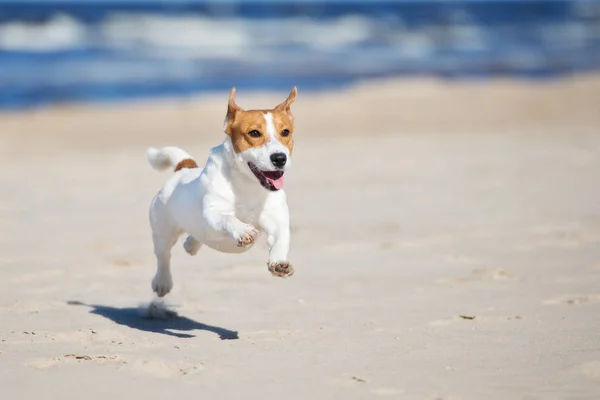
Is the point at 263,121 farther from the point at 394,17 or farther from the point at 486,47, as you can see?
the point at 394,17

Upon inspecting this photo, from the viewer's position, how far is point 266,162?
4637 millimetres

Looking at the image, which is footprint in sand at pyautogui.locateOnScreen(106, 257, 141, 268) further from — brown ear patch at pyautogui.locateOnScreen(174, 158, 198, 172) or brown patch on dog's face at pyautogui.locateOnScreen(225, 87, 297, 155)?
brown patch on dog's face at pyautogui.locateOnScreen(225, 87, 297, 155)

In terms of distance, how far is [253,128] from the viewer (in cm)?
475

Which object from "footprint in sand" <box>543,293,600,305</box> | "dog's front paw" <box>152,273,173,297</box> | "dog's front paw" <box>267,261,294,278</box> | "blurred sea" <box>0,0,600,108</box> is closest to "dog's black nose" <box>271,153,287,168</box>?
"dog's front paw" <box>267,261,294,278</box>

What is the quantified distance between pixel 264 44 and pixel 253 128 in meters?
27.4

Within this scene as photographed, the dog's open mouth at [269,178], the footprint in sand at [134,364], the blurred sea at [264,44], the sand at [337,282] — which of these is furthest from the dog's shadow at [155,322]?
the blurred sea at [264,44]

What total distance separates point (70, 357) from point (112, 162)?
7.60 m

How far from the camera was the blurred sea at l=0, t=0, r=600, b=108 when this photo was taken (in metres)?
21.8

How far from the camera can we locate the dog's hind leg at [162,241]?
5.37 m

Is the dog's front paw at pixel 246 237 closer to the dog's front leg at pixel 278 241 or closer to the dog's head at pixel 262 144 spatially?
the dog's front leg at pixel 278 241

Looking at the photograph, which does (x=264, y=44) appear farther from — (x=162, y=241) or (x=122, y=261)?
(x=162, y=241)

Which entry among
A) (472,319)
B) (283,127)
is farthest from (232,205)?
(472,319)

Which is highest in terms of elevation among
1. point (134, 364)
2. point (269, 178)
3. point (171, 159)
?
point (171, 159)

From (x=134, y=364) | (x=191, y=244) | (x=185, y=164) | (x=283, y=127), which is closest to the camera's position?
(x=134, y=364)
